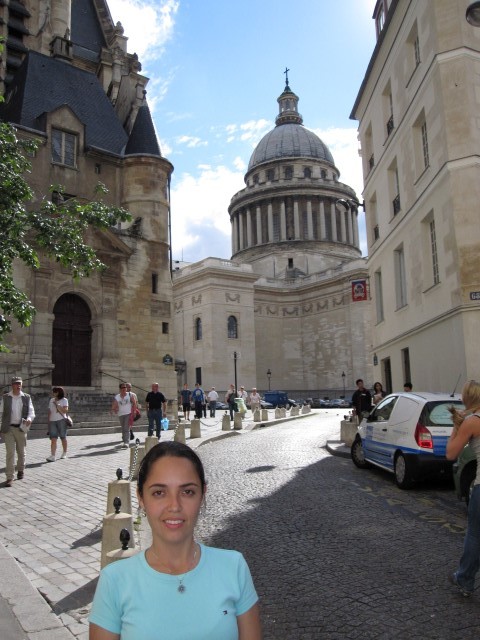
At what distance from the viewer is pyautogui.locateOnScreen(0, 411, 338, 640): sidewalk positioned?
4.06m

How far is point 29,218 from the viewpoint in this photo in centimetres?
1125

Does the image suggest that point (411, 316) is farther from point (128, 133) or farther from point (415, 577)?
point (128, 133)

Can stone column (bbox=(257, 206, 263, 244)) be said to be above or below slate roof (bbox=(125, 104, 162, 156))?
above

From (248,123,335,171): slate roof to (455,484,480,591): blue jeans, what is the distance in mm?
84114

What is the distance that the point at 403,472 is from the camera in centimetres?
931

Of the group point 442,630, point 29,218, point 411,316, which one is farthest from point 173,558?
point 411,316

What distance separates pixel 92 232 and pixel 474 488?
23.8 m

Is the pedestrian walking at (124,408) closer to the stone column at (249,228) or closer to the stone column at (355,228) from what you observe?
the stone column at (249,228)

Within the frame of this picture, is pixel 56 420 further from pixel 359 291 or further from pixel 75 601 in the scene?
pixel 359 291

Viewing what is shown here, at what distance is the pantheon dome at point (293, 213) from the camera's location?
78625 millimetres

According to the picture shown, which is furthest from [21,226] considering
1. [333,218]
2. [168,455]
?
[333,218]

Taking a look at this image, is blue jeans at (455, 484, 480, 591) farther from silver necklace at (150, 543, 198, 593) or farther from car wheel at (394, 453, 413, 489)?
car wheel at (394, 453, 413, 489)

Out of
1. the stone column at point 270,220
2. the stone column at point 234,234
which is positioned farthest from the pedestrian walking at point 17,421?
the stone column at point 234,234

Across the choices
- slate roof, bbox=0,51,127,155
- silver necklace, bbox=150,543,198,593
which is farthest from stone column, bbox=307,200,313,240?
silver necklace, bbox=150,543,198,593
